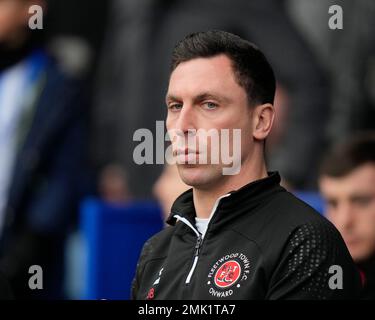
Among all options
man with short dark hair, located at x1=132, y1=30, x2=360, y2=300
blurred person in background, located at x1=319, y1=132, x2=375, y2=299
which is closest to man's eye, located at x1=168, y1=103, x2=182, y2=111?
man with short dark hair, located at x1=132, y1=30, x2=360, y2=300

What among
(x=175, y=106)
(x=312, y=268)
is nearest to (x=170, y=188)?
(x=175, y=106)

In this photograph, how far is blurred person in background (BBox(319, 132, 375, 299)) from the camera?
17.3 feet

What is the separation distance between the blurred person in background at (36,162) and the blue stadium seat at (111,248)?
1.27 feet

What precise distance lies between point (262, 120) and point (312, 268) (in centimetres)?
59

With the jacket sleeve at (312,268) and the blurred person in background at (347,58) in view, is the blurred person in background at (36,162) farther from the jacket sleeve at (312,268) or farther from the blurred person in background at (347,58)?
the jacket sleeve at (312,268)

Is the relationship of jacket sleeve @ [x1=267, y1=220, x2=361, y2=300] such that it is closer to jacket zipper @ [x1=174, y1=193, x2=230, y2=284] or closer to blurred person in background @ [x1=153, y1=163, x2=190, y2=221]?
jacket zipper @ [x1=174, y1=193, x2=230, y2=284]

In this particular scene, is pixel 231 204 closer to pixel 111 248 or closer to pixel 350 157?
pixel 350 157

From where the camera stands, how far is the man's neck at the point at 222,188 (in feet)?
12.0

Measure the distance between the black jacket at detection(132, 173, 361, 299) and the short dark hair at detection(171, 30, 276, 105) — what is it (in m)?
0.29

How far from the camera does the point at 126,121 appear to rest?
8.23 meters

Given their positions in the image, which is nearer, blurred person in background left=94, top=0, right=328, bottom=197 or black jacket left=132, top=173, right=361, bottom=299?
black jacket left=132, top=173, right=361, bottom=299
